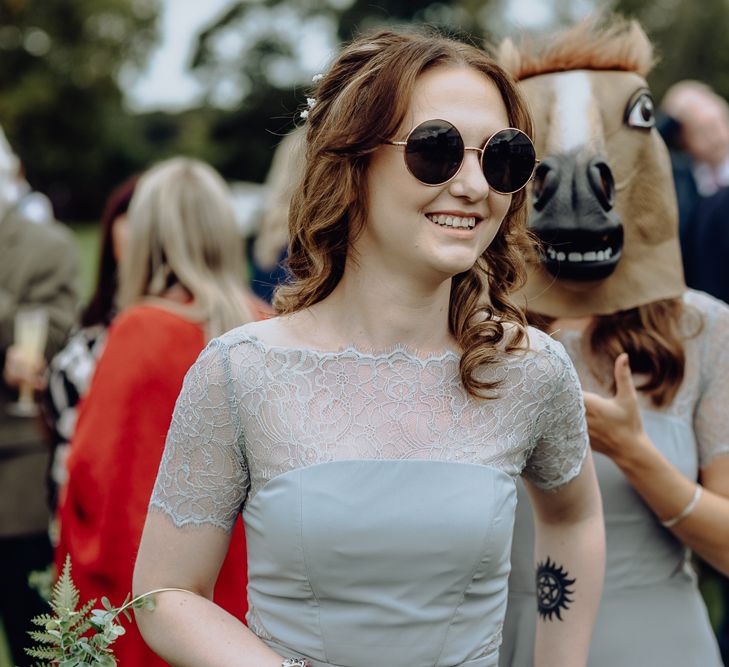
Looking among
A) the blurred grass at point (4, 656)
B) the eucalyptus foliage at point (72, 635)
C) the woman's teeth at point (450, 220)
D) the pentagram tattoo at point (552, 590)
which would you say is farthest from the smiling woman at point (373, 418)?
the blurred grass at point (4, 656)

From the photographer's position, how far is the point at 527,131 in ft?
6.16

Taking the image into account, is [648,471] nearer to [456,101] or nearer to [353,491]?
[353,491]

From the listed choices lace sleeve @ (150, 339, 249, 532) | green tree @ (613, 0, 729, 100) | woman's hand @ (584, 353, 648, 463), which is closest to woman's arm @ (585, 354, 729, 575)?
woman's hand @ (584, 353, 648, 463)

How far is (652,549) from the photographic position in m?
2.41

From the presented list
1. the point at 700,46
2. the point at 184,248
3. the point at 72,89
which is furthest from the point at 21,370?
the point at 72,89

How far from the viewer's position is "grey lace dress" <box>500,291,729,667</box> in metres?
2.35

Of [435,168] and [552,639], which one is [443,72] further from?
[552,639]

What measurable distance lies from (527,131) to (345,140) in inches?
14.7

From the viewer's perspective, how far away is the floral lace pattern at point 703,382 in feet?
7.82

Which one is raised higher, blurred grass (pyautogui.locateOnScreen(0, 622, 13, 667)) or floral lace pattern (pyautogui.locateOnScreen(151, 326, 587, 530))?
floral lace pattern (pyautogui.locateOnScreen(151, 326, 587, 530))

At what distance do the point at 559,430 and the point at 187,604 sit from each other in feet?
2.50

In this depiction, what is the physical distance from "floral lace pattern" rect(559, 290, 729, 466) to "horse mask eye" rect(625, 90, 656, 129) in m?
0.47

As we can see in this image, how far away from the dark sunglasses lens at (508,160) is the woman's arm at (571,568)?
63 centimetres

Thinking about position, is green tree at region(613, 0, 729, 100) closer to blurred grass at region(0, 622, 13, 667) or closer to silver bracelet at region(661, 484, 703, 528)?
blurred grass at region(0, 622, 13, 667)
